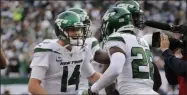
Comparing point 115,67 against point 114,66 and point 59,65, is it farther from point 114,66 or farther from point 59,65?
point 59,65

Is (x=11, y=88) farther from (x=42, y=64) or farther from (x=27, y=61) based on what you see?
(x=42, y=64)

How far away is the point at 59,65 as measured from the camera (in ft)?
19.3

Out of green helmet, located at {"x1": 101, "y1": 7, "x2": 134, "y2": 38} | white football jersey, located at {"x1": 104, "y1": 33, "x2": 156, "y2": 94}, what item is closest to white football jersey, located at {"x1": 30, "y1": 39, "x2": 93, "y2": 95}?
green helmet, located at {"x1": 101, "y1": 7, "x2": 134, "y2": 38}

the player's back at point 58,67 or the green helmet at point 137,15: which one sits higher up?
the green helmet at point 137,15

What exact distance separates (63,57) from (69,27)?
0.31 metres

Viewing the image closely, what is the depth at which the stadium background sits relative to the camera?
16766 mm

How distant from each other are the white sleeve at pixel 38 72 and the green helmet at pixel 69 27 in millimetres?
408

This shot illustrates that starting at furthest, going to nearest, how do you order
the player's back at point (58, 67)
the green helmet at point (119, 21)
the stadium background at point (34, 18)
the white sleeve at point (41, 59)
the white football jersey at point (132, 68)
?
1. the stadium background at point (34, 18)
2. the player's back at point (58, 67)
3. the white sleeve at point (41, 59)
4. the green helmet at point (119, 21)
5. the white football jersey at point (132, 68)

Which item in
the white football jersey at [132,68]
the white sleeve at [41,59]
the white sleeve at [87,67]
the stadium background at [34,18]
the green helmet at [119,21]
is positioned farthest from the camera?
the stadium background at [34,18]

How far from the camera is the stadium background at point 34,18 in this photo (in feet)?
55.0

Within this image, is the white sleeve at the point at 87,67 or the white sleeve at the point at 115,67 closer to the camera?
the white sleeve at the point at 115,67

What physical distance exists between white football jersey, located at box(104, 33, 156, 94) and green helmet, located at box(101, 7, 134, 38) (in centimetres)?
17

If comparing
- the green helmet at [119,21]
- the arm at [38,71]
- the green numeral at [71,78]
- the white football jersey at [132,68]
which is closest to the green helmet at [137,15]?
the green helmet at [119,21]

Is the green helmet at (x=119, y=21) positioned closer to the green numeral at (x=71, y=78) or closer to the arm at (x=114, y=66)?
the arm at (x=114, y=66)
